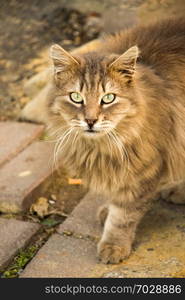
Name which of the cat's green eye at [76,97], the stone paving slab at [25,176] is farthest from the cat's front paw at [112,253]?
the cat's green eye at [76,97]

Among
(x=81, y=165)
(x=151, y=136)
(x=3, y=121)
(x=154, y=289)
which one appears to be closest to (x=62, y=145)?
(x=81, y=165)

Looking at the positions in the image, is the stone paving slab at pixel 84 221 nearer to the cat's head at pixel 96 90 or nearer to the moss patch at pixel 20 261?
the moss patch at pixel 20 261

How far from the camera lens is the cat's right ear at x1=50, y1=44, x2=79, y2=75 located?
2129 millimetres

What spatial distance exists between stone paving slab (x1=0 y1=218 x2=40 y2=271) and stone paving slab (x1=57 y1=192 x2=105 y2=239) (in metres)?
0.17

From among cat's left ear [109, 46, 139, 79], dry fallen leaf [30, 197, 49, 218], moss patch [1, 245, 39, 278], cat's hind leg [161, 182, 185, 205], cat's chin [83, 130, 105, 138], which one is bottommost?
moss patch [1, 245, 39, 278]

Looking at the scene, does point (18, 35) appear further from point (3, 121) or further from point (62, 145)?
point (62, 145)

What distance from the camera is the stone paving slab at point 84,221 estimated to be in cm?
249

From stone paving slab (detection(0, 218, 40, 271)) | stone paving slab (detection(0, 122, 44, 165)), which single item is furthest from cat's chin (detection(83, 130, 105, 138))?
stone paving slab (detection(0, 122, 44, 165))

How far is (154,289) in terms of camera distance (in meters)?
2.00

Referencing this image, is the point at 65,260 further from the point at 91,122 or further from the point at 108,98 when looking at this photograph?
the point at 108,98

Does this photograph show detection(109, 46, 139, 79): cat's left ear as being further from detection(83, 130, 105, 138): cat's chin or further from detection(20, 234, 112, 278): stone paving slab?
detection(20, 234, 112, 278): stone paving slab

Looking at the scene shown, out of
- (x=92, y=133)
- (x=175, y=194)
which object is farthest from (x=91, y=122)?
(x=175, y=194)

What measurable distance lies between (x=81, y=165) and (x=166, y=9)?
230 centimetres

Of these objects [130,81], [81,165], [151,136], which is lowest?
[81,165]
